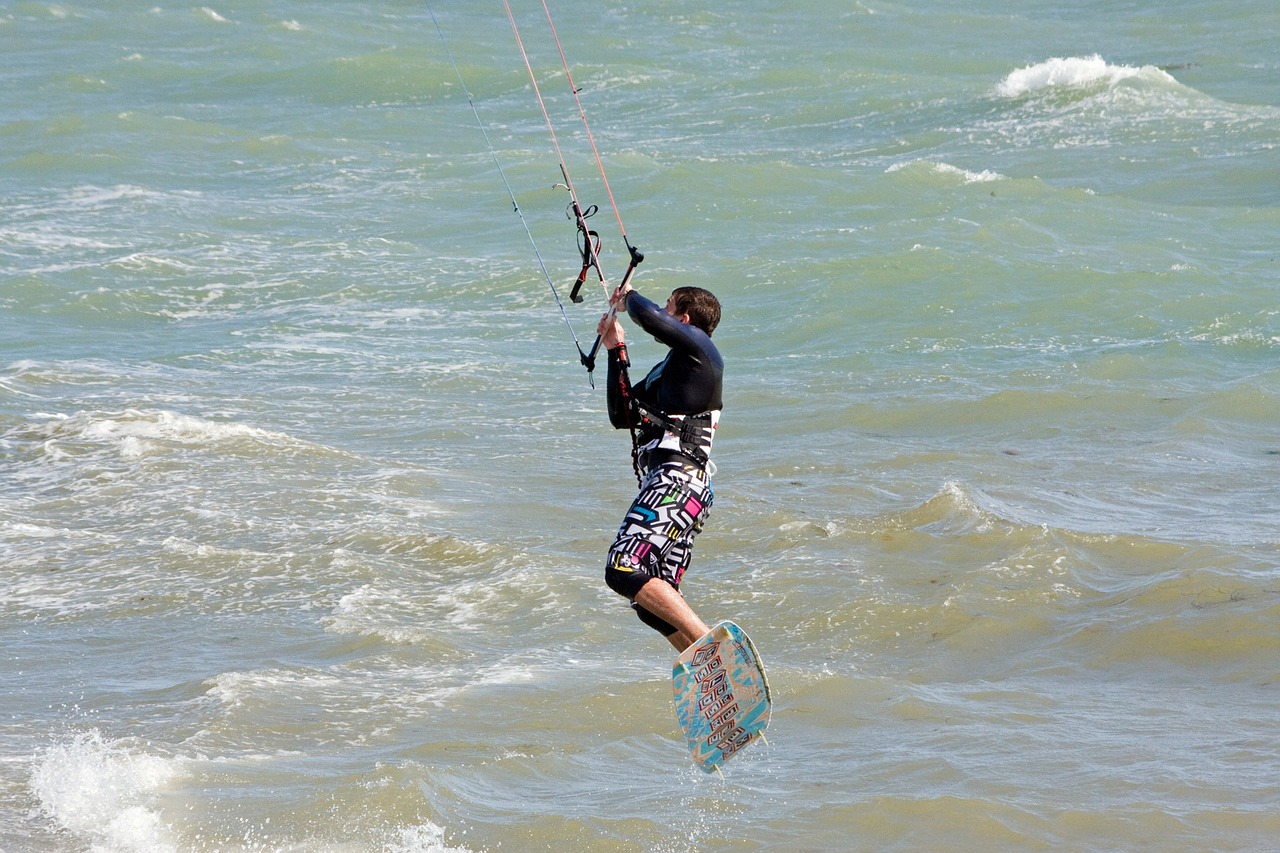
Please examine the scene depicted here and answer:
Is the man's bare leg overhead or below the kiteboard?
overhead

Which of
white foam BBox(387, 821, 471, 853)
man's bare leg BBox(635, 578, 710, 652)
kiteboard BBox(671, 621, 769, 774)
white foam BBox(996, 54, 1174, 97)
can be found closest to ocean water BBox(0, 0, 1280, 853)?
white foam BBox(387, 821, 471, 853)

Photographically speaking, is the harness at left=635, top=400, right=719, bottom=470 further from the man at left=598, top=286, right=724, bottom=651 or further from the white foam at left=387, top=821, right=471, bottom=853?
the white foam at left=387, top=821, right=471, bottom=853

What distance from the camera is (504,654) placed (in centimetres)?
794

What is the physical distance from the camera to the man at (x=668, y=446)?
614 centimetres

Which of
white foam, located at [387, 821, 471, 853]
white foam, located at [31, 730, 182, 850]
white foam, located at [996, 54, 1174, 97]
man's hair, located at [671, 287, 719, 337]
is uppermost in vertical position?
man's hair, located at [671, 287, 719, 337]

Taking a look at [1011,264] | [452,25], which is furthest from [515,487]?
[452,25]

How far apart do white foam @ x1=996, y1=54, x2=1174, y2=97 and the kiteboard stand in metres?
23.7

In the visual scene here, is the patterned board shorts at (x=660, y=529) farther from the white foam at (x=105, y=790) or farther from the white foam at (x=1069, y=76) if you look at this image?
the white foam at (x=1069, y=76)

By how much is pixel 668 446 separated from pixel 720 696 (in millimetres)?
1021

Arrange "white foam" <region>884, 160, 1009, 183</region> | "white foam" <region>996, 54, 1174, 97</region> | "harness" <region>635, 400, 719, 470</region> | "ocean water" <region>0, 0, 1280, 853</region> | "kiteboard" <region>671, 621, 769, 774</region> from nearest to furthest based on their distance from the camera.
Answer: "kiteboard" <region>671, 621, 769, 774</region> → "ocean water" <region>0, 0, 1280, 853</region> → "harness" <region>635, 400, 719, 470</region> → "white foam" <region>884, 160, 1009, 183</region> → "white foam" <region>996, 54, 1174, 97</region>

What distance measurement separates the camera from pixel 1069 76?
28.2 meters

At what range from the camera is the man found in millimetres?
6145

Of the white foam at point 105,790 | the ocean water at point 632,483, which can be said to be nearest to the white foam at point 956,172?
the ocean water at point 632,483

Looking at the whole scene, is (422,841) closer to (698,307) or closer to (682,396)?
(682,396)
